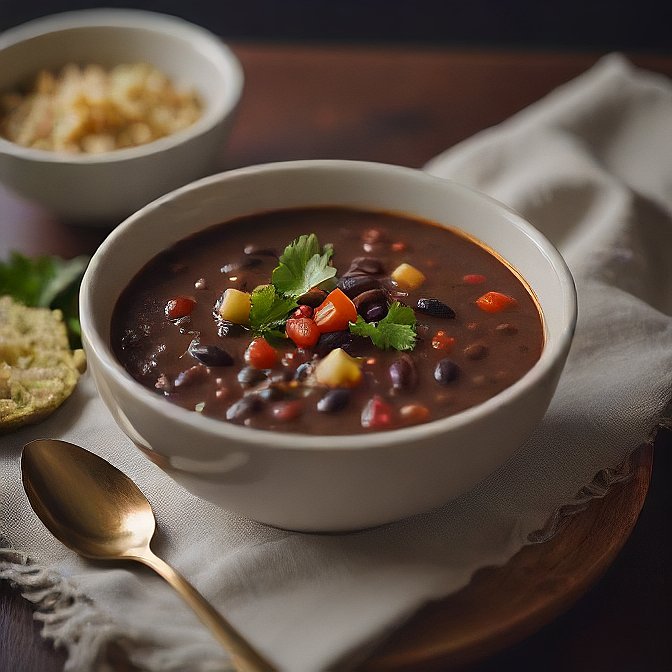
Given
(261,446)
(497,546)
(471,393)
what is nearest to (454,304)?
(471,393)

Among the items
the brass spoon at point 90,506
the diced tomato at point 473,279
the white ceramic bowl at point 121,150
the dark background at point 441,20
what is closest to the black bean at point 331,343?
the diced tomato at point 473,279

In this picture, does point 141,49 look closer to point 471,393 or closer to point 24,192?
point 24,192

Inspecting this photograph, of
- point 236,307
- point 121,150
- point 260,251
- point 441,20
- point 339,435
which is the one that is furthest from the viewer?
point 441,20

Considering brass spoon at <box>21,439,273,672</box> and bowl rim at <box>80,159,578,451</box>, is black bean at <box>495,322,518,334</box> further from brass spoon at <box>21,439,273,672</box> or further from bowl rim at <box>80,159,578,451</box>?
brass spoon at <box>21,439,273,672</box>

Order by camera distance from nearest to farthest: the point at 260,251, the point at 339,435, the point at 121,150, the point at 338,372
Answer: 1. the point at 339,435
2. the point at 338,372
3. the point at 260,251
4. the point at 121,150

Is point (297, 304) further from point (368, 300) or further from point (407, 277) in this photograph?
point (407, 277)

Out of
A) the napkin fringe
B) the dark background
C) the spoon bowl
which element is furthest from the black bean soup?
the dark background

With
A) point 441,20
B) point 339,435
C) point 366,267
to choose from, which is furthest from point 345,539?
point 441,20
